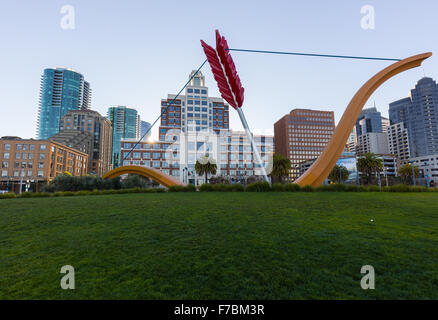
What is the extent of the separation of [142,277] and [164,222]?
3.20 metres

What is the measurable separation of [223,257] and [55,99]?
175073 mm

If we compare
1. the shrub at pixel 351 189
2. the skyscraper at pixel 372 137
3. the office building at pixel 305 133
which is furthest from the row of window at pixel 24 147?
the skyscraper at pixel 372 137

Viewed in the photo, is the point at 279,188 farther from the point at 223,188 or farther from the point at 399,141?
the point at 399,141

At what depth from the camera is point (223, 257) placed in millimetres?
3584

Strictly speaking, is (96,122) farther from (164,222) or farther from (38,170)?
(164,222)

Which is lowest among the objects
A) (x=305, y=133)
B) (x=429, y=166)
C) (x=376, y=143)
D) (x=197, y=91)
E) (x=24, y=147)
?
(x=429, y=166)

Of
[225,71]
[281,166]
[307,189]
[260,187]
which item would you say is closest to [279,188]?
[260,187]

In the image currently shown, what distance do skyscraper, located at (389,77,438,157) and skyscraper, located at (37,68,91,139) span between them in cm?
22256

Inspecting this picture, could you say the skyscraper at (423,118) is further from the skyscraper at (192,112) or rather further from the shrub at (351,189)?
the shrub at (351,189)

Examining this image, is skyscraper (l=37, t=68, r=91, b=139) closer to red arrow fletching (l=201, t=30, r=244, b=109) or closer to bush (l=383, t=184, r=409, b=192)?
red arrow fletching (l=201, t=30, r=244, b=109)

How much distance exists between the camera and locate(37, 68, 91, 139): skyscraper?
138500mm

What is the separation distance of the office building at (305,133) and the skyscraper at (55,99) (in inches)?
5443
